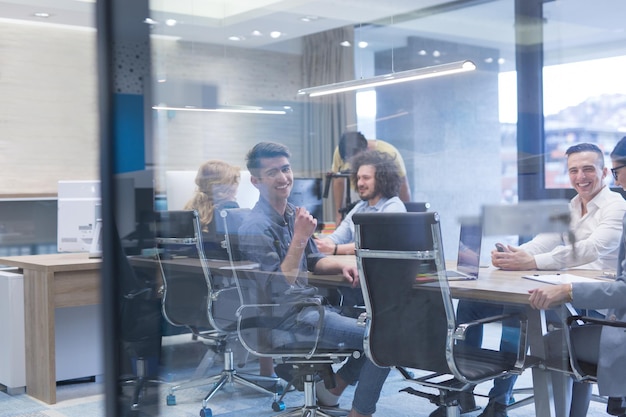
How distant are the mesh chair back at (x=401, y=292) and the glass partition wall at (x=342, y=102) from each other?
0.12 m

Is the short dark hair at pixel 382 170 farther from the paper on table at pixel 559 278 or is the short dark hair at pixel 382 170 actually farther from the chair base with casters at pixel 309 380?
the chair base with casters at pixel 309 380

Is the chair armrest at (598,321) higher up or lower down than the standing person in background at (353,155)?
lower down

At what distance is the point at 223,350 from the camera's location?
225 centimetres

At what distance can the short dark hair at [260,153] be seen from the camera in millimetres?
2066

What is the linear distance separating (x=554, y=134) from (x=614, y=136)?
11cm

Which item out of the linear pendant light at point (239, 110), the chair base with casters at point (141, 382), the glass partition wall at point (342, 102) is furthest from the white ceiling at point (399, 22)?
the chair base with casters at point (141, 382)

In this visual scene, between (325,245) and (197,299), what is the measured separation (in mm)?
431

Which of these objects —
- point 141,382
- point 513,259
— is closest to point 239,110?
point 513,259

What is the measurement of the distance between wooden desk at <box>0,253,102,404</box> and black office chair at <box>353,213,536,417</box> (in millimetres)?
2622

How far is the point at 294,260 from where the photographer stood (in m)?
2.13

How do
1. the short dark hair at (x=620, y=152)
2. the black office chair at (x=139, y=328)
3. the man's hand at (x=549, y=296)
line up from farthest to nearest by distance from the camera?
the black office chair at (x=139, y=328) → the man's hand at (x=549, y=296) → the short dark hair at (x=620, y=152)

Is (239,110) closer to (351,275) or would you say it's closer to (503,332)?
(351,275)

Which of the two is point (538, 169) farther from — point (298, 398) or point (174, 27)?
point (174, 27)

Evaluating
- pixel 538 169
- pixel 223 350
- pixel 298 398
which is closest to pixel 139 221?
pixel 223 350
